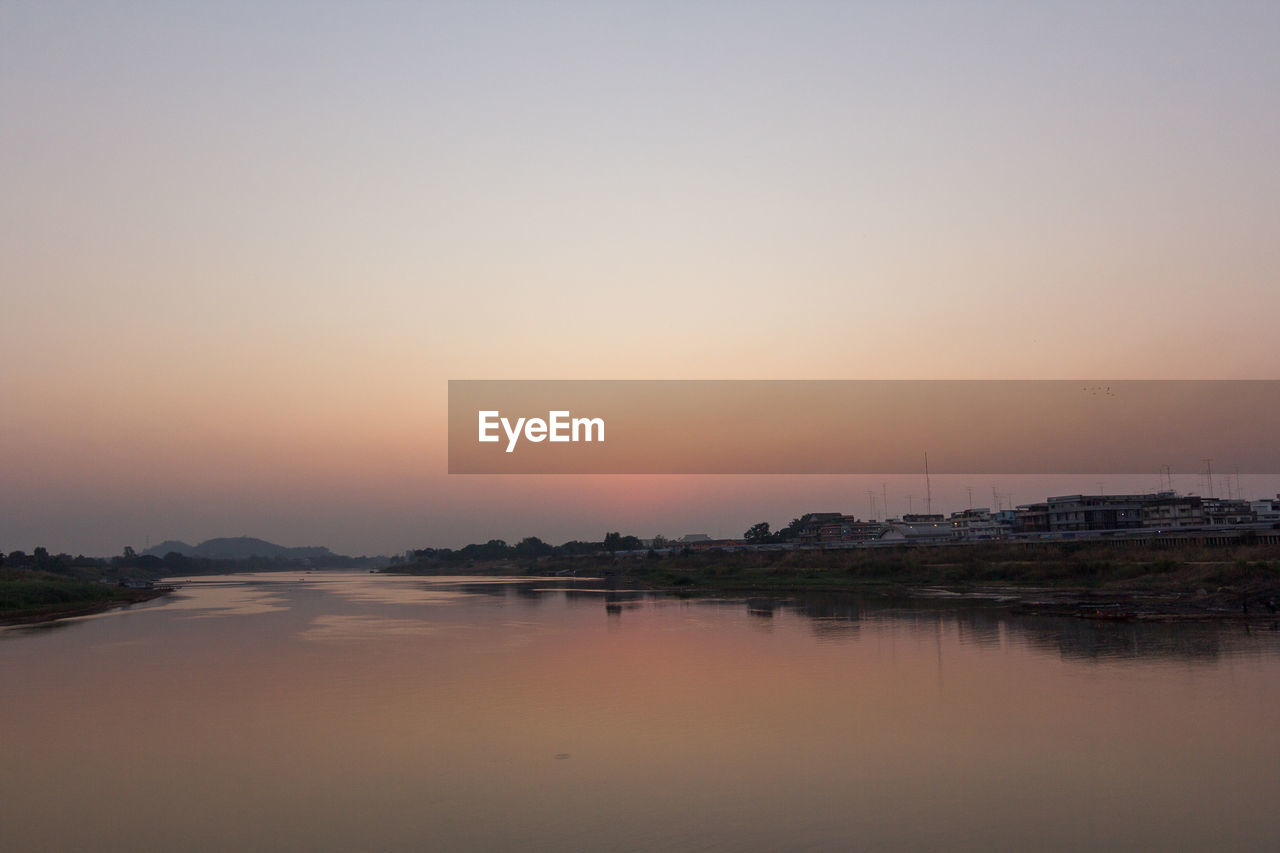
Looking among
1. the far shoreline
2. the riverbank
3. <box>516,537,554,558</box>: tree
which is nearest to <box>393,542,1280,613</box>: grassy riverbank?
the riverbank

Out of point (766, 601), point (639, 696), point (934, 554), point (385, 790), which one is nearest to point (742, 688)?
point (639, 696)

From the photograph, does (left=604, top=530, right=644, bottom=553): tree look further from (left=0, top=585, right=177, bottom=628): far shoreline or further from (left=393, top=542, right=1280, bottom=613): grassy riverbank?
(left=0, top=585, right=177, bottom=628): far shoreline

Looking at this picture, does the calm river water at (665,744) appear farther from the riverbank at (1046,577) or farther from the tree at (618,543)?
the tree at (618,543)

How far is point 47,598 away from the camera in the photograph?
43.0m

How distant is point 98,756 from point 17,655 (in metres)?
15.4

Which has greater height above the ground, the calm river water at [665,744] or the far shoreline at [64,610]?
the calm river water at [665,744]

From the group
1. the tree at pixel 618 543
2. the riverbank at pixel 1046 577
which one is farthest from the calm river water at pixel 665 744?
the tree at pixel 618 543

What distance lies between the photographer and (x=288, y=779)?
11.8m

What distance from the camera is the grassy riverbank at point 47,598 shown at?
3884cm

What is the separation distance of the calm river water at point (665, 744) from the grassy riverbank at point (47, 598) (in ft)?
51.5

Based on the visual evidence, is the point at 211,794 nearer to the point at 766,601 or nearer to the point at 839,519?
the point at 766,601

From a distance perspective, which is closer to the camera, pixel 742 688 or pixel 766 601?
pixel 742 688

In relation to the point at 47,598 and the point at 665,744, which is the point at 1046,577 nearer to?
the point at 665,744

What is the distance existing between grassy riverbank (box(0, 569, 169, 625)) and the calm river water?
15687 mm
